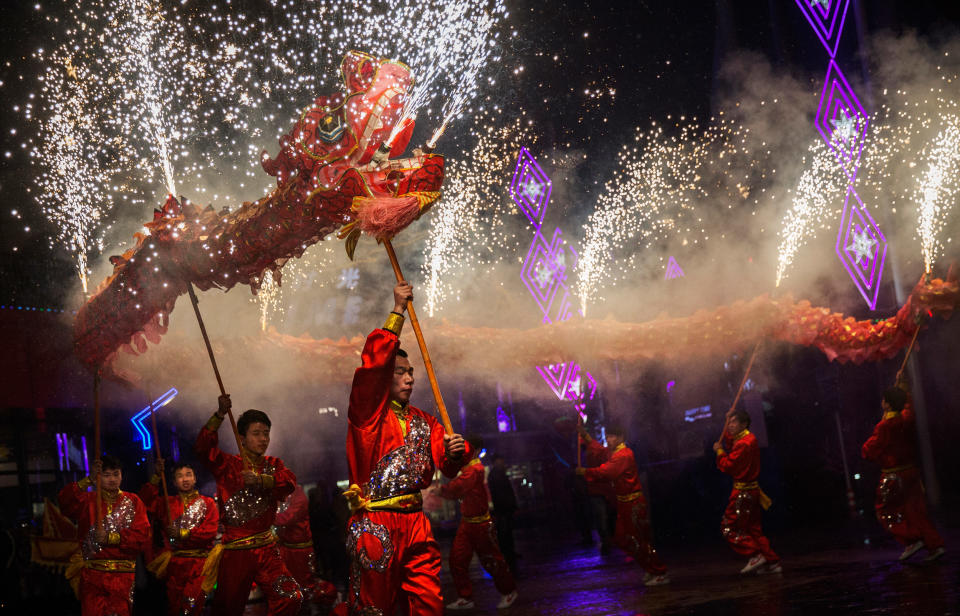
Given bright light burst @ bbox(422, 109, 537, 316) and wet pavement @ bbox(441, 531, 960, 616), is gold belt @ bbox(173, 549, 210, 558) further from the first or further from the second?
bright light burst @ bbox(422, 109, 537, 316)

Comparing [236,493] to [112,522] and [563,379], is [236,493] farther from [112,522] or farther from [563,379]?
[563,379]

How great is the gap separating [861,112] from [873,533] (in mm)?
6375

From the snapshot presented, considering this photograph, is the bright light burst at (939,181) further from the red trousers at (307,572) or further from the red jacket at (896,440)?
the red trousers at (307,572)

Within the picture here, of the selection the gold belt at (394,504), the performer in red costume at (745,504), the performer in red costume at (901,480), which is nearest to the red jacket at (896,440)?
the performer in red costume at (901,480)

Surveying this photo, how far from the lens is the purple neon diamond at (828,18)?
512 inches

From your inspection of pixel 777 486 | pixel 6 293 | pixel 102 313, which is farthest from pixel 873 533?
pixel 6 293

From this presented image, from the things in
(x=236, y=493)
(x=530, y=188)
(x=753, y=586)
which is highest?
(x=530, y=188)

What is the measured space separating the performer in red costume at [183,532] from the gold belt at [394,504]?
3.28m

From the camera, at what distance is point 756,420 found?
44.9 ft

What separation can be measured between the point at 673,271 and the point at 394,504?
12936 mm

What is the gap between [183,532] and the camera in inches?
271

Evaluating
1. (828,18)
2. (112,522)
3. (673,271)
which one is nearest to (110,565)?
(112,522)

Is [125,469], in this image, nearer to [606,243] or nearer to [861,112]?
[606,243]

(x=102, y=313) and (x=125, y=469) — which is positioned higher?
(x=102, y=313)
